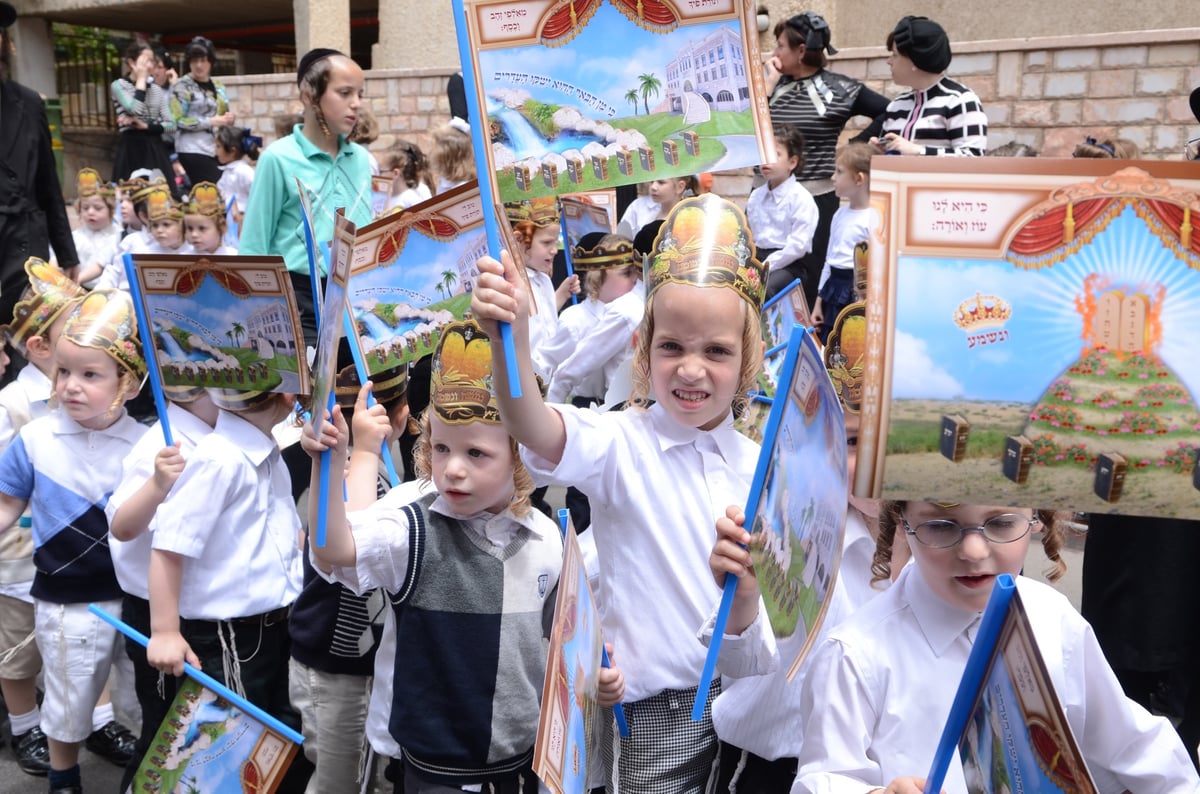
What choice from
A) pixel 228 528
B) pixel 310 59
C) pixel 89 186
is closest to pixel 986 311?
pixel 228 528

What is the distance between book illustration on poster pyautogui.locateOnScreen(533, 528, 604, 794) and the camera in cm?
194

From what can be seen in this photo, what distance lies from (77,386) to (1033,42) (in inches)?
295

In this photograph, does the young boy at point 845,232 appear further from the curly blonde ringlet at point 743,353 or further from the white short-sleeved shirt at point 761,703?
the white short-sleeved shirt at point 761,703

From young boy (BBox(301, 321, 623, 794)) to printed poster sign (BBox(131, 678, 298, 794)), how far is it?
2.17ft

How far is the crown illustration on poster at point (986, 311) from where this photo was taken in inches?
66.1

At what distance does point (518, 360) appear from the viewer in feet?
7.73

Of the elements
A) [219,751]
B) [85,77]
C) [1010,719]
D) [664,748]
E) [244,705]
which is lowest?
[219,751]

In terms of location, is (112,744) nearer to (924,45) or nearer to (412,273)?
(412,273)

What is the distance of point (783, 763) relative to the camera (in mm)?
2719

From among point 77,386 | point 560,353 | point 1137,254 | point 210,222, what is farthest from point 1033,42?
point 1137,254

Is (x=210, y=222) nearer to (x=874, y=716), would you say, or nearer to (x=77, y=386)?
(x=77, y=386)

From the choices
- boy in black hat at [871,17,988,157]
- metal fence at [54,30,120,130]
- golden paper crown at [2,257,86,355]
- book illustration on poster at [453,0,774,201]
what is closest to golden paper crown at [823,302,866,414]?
book illustration on poster at [453,0,774,201]

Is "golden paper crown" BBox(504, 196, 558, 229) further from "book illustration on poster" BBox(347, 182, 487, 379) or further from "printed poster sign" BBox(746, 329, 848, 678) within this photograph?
"printed poster sign" BBox(746, 329, 848, 678)

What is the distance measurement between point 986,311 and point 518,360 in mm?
963
